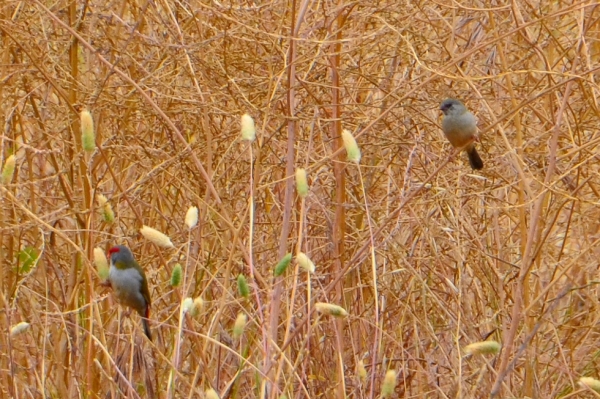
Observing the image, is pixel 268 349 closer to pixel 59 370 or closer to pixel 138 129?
pixel 59 370

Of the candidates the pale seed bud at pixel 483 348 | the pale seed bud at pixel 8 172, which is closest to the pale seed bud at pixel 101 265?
the pale seed bud at pixel 8 172

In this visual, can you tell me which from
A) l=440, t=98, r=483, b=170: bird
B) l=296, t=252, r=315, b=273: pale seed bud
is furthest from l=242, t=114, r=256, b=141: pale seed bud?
l=440, t=98, r=483, b=170: bird

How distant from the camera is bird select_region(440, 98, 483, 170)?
4.09m

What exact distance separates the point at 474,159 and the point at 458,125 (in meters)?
0.22

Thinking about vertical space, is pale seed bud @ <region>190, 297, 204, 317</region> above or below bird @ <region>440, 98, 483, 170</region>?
below

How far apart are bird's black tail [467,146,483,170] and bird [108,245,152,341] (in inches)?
60.5

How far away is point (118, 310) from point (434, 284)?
5.07ft

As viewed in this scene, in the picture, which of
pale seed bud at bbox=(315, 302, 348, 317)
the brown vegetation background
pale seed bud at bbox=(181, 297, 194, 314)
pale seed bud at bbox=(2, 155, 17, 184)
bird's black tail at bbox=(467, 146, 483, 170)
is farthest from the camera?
bird's black tail at bbox=(467, 146, 483, 170)

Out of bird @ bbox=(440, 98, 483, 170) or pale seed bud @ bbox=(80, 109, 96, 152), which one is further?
bird @ bbox=(440, 98, 483, 170)

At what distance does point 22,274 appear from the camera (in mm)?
4402

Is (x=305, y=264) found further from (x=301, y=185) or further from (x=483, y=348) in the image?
(x=483, y=348)

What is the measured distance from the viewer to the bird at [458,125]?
13.4ft

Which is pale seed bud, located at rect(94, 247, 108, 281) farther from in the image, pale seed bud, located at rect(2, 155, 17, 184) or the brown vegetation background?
the brown vegetation background

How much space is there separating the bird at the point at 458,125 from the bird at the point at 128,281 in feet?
4.65
